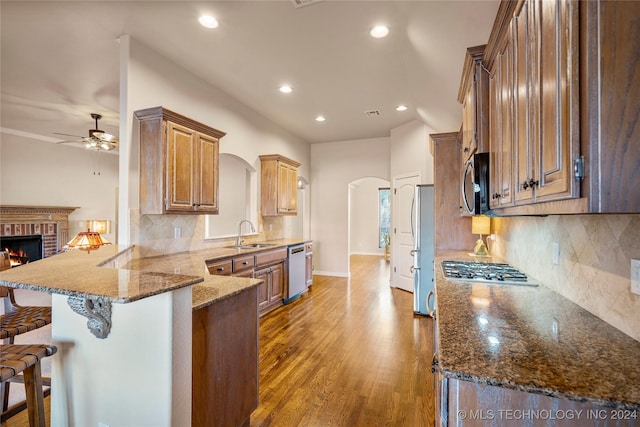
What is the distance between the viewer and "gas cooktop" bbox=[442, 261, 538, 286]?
76.3 inches

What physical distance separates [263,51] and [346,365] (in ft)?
10.4

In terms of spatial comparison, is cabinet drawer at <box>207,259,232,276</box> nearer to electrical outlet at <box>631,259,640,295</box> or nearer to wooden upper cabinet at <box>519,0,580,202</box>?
wooden upper cabinet at <box>519,0,580,202</box>

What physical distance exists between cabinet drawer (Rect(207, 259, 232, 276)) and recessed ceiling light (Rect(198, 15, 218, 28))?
7.22 ft

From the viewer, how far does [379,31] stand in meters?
2.73

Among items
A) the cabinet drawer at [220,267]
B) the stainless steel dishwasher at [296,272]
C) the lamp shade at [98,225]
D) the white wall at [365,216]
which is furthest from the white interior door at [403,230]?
the lamp shade at [98,225]

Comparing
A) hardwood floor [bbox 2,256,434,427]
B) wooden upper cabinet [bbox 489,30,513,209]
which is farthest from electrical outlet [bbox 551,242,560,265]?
hardwood floor [bbox 2,256,434,427]

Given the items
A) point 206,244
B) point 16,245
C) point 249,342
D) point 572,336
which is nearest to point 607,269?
point 572,336

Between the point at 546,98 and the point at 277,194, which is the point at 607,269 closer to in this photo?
the point at 546,98

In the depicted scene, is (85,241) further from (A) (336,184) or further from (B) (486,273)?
(A) (336,184)

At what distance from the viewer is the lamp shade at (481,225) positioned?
3.28 metres

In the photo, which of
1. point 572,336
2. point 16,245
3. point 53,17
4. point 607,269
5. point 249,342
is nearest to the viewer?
point 572,336

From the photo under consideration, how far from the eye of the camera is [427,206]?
4.00 metres

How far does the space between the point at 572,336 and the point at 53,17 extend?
4.07 m

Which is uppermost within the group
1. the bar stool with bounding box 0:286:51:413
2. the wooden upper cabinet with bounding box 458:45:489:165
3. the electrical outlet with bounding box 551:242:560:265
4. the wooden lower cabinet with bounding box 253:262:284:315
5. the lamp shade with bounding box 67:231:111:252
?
the wooden upper cabinet with bounding box 458:45:489:165
